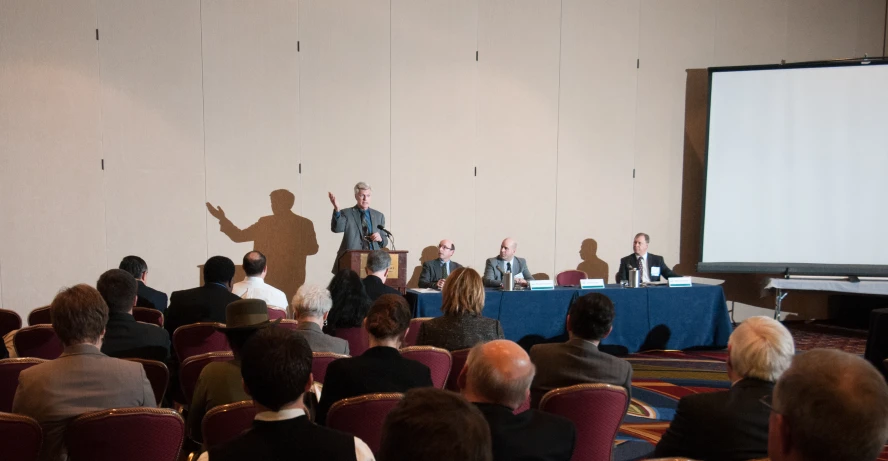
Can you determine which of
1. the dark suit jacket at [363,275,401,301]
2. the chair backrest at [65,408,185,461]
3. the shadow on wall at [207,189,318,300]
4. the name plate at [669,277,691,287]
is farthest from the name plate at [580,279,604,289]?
the chair backrest at [65,408,185,461]

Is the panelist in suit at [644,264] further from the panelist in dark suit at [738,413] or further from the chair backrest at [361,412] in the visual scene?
the chair backrest at [361,412]

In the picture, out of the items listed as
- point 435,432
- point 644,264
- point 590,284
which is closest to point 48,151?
point 590,284

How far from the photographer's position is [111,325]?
3799 mm

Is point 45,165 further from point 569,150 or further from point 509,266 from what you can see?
point 569,150

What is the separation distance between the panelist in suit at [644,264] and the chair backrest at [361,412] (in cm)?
611

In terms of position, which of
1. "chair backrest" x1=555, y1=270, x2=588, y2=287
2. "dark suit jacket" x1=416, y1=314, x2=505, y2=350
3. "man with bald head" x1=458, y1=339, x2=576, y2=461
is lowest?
"chair backrest" x1=555, y1=270, x2=588, y2=287

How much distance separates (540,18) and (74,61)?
524 cm

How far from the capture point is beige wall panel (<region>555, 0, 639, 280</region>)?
9625mm

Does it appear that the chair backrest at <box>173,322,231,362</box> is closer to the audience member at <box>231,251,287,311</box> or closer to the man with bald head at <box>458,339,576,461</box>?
the audience member at <box>231,251,287,311</box>

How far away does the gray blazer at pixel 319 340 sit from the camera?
373 cm

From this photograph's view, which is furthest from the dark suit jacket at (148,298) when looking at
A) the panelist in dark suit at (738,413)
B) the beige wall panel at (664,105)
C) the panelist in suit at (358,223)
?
the beige wall panel at (664,105)

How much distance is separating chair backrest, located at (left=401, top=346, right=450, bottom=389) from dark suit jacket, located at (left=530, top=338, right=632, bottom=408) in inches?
16.6

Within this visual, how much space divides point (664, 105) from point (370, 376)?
319 inches

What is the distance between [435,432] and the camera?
1.27 meters
